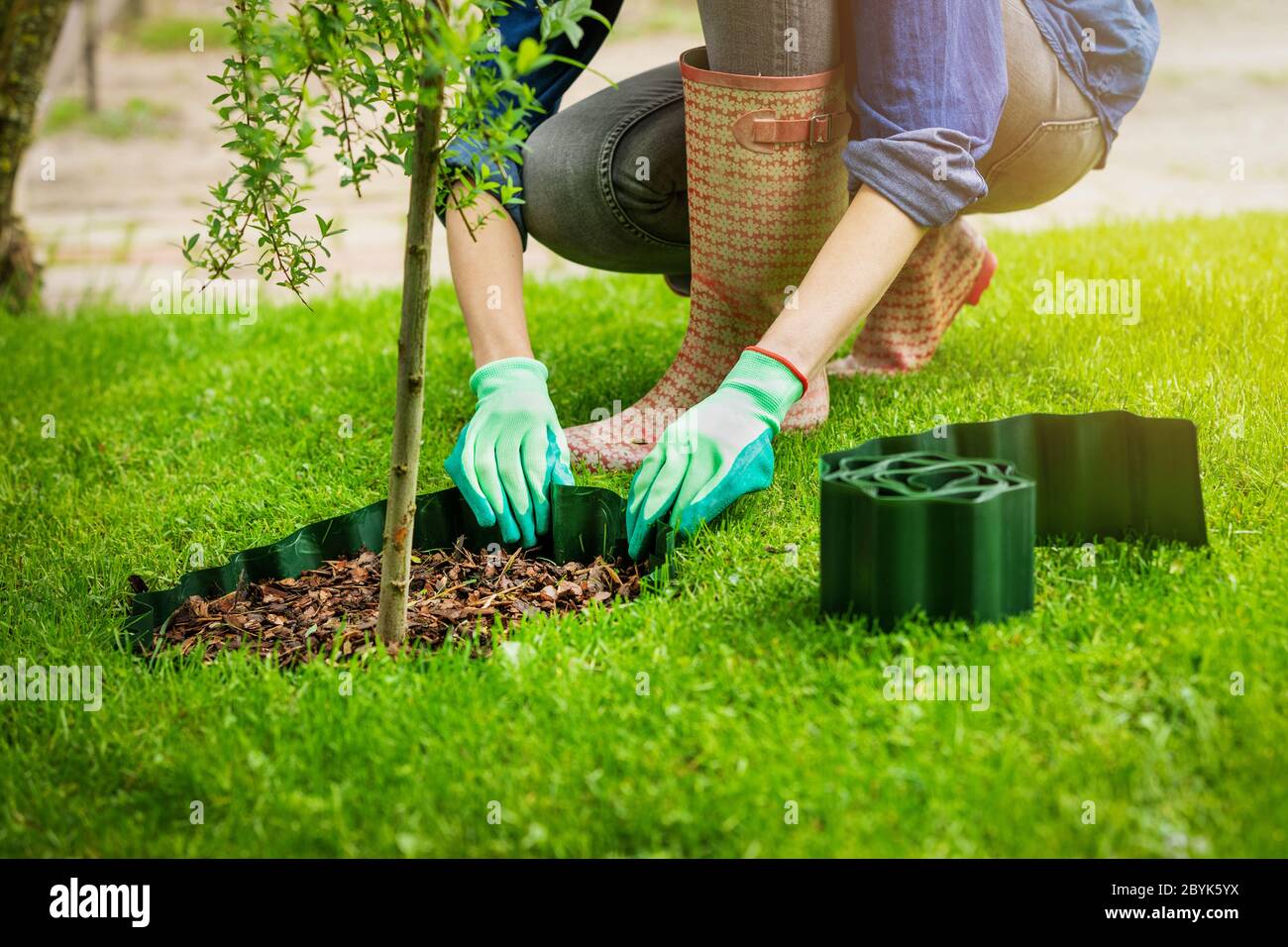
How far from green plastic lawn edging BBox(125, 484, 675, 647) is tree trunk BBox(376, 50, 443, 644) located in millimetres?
340

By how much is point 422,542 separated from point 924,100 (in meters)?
1.06

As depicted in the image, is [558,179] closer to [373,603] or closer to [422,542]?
[422,542]

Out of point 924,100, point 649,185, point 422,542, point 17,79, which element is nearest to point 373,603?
point 422,542

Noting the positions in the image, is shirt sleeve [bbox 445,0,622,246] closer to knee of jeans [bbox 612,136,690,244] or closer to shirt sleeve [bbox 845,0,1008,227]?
knee of jeans [bbox 612,136,690,244]

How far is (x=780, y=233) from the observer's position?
7.16 ft

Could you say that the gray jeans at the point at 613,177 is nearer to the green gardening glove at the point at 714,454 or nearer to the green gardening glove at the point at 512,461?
the green gardening glove at the point at 512,461

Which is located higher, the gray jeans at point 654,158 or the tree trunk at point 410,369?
the gray jeans at point 654,158

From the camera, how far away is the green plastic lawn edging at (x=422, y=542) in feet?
6.13

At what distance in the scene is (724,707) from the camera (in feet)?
4.88

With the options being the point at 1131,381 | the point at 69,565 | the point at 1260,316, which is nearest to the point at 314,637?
the point at 69,565

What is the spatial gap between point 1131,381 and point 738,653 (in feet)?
3.78

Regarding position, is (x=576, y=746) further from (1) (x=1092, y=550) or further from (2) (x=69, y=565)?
(2) (x=69, y=565)

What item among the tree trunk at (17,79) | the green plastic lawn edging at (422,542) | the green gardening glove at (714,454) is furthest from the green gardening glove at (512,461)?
the tree trunk at (17,79)

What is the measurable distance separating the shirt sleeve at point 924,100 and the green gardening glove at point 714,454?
342 mm
